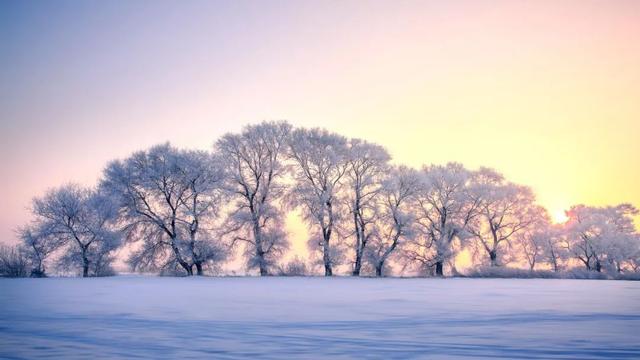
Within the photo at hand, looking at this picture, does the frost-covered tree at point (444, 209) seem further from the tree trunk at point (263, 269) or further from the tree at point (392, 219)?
the tree trunk at point (263, 269)

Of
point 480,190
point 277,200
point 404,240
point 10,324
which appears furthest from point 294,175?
point 10,324

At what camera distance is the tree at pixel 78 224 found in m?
33.2

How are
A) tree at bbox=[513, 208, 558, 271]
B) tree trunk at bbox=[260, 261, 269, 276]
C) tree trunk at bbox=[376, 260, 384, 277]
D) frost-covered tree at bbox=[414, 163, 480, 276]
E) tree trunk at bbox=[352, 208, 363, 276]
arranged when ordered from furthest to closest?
tree at bbox=[513, 208, 558, 271] → frost-covered tree at bbox=[414, 163, 480, 276] → tree trunk at bbox=[352, 208, 363, 276] → tree trunk at bbox=[376, 260, 384, 277] → tree trunk at bbox=[260, 261, 269, 276]

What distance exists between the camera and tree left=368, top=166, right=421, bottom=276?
32.7 meters

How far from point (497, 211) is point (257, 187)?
2227 centimetres

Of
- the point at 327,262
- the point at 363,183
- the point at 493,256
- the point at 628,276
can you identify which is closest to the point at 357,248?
the point at 327,262

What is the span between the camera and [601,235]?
40.2 m

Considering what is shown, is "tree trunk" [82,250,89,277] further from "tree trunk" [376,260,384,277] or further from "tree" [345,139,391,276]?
"tree trunk" [376,260,384,277]

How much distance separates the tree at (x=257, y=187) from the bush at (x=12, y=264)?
14.9 meters

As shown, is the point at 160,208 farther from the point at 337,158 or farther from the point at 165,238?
the point at 337,158

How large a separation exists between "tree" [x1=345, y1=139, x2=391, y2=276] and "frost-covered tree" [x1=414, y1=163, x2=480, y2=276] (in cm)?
430

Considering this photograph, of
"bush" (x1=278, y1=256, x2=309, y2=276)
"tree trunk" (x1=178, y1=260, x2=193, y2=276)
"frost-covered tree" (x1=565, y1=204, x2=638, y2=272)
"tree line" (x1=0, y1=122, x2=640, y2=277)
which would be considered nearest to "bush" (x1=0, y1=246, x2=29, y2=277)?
"tree line" (x1=0, y1=122, x2=640, y2=277)

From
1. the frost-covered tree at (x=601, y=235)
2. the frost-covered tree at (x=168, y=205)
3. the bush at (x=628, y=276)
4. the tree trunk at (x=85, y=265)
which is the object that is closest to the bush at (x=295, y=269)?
the frost-covered tree at (x=168, y=205)

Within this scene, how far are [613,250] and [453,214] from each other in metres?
15.5
